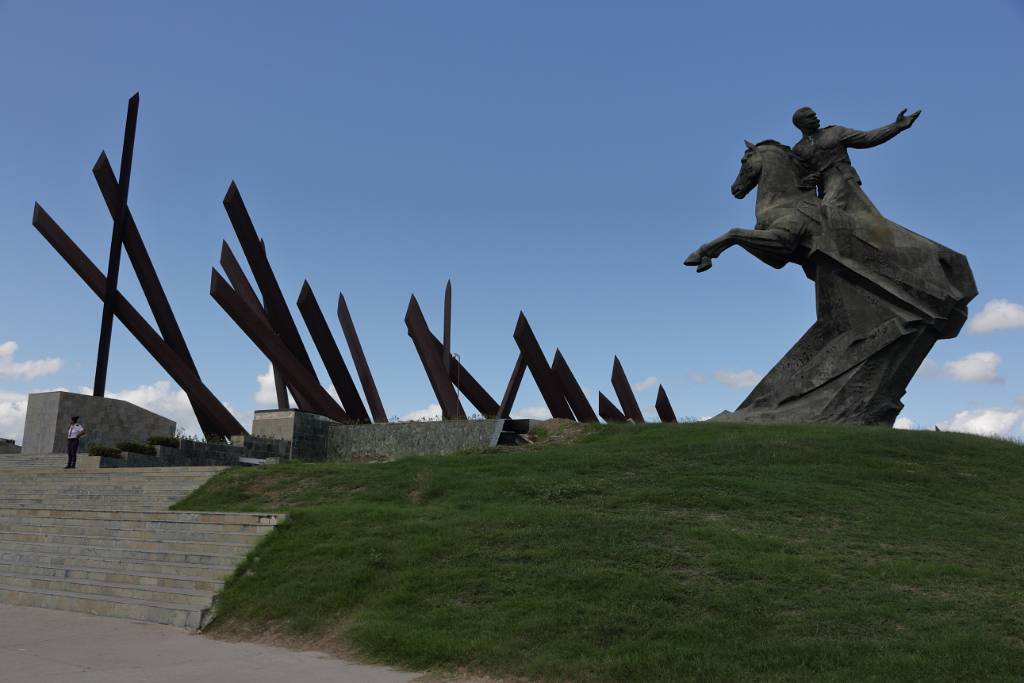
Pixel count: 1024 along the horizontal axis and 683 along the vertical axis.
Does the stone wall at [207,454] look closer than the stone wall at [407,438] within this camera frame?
Yes

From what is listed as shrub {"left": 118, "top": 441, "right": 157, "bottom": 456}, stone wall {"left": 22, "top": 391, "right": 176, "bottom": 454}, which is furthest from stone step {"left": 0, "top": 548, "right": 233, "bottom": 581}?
stone wall {"left": 22, "top": 391, "right": 176, "bottom": 454}

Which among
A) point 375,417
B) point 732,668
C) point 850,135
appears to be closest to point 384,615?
point 732,668

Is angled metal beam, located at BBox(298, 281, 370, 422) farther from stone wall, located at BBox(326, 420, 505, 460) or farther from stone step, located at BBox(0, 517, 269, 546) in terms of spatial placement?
stone step, located at BBox(0, 517, 269, 546)

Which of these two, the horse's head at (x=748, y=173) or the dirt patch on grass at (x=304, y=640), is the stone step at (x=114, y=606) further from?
the horse's head at (x=748, y=173)

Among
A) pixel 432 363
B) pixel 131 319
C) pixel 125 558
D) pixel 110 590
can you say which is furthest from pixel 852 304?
pixel 131 319

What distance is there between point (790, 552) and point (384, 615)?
4126 mm

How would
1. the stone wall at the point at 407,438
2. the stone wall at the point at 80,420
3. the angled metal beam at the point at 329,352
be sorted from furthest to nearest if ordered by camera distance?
the angled metal beam at the point at 329,352, the stone wall at the point at 80,420, the stone wall at the point at 407,438

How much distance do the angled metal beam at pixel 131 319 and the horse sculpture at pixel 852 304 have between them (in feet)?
41.0

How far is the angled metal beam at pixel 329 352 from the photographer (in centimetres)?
2402

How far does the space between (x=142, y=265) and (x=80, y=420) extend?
4451 mm

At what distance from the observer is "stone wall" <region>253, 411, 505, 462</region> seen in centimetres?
1923

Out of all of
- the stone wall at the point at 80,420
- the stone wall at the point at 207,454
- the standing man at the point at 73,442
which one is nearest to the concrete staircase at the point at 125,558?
the standing man at the point at 73,442

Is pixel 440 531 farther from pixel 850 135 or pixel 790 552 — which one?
pixel 850 135

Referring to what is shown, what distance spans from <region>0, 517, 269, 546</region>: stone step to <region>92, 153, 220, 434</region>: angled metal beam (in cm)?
1058
